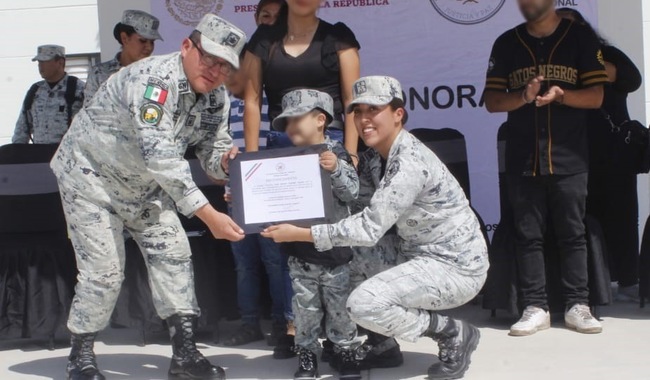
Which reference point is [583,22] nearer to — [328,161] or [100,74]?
[328,161]

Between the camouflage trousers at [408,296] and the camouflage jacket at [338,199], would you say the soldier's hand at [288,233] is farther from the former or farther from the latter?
the camouflage trousers at [408,296]

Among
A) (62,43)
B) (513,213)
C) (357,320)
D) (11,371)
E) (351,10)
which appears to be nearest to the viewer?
(357,320)

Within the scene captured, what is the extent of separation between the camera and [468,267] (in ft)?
15.4

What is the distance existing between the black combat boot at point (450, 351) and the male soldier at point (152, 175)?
38.7 inches

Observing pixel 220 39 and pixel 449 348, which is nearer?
pixel 220 39

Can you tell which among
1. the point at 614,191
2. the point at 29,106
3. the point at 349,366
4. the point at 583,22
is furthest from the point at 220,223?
the point at 29,106

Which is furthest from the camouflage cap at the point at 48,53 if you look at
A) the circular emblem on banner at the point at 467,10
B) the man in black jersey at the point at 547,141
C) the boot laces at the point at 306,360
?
the boot laces at the point at 306,360

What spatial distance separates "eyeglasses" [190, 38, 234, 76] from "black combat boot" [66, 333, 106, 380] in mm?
1374

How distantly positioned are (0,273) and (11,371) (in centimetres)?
72

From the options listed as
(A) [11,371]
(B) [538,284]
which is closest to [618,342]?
(B) [538,284]

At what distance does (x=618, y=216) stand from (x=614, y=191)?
0.49ft

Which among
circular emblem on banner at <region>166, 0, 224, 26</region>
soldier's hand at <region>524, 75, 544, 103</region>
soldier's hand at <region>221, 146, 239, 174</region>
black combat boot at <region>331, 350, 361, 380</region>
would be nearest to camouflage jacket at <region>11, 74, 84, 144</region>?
circular emblem on banner at <region>166, 0, 224, 26</region>

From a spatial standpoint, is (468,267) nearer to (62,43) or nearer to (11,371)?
(11,371)

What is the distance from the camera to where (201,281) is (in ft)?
19.0
